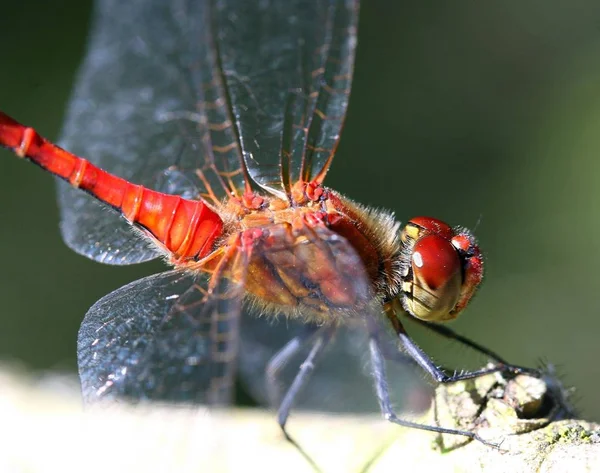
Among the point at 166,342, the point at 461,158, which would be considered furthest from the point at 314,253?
the point at 461,158

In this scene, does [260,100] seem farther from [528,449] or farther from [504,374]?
[528,449]

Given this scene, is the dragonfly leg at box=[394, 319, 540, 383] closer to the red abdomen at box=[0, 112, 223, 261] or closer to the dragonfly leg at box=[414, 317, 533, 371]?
the dragonfly leg at box=[414, 317, 533, 371]

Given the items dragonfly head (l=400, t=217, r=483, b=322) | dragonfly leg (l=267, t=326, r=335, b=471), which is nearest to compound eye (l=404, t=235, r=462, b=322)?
dragonfly head (l=400, t=217, r=483, b=322)

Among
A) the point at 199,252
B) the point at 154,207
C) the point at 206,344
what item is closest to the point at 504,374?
the point at 206,344

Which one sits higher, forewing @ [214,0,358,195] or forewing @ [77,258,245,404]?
forewing @ [214,0,358,195]

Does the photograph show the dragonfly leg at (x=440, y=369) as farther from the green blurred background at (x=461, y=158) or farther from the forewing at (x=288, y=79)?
the green blurred background at (x=461, y=158)

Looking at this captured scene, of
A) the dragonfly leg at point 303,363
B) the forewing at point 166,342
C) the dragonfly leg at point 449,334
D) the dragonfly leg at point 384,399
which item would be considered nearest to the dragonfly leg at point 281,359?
the dragonfly leg at point 303,363
